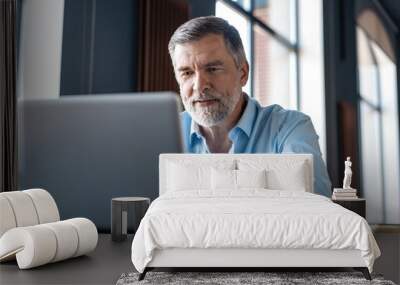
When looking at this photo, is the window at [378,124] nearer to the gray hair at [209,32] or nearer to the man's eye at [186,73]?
the gray hair at [209,32]

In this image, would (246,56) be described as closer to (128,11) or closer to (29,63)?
(128,11)

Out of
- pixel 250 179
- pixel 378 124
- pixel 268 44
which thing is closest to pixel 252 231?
pixel 250 179

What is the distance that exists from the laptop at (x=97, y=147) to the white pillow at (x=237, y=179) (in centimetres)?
56

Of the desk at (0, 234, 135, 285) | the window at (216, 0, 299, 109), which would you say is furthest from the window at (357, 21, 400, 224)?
the desk at (0, 234, 135, 285)

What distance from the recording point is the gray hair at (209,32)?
16.1ft

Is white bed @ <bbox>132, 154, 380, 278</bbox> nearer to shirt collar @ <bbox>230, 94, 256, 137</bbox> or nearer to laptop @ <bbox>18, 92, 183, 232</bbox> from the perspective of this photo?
laptop @ <bbox>18, 92, 183, 232</bbox>

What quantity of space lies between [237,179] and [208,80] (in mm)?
984

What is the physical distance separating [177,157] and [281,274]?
179 centimetres

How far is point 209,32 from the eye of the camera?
4.89 m

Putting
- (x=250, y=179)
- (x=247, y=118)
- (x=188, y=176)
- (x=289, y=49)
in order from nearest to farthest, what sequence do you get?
(x=250, y=179) → (x=188, y=176) → (x=247, y=118) → (x=289, y=49)

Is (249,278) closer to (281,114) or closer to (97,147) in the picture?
(97,147)

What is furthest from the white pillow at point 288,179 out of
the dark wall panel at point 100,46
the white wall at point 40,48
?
the white wall at point 40,48

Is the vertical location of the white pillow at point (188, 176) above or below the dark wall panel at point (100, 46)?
below

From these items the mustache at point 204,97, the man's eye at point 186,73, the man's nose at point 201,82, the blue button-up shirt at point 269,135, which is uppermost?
the man's eye at point 186,73
